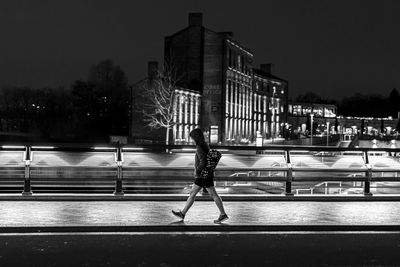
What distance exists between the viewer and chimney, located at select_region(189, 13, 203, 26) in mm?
89938

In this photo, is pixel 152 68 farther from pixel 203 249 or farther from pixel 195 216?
pixel 203 249

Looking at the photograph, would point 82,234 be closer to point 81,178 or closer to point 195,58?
point 81,178

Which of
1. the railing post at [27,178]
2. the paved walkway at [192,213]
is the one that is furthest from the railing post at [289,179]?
the railing post at [27,178]

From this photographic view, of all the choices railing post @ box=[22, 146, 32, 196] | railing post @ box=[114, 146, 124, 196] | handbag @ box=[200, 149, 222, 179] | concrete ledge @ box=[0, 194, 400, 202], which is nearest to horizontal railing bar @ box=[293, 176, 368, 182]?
concrete ledge @ box=[0, 194, 400, 202]

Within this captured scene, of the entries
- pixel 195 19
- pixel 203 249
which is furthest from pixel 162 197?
pixel 195 19

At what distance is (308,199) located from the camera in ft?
61.9

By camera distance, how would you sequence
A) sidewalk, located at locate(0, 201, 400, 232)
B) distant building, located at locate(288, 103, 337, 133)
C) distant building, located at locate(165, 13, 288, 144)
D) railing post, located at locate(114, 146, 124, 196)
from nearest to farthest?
sidewalk, located at locate(0, 201, 400, 232) < railing post, located at locate(114, 146, 124, 196) < distant building, located at locate(165, 13, 288, 144) < distant building, located at locate(288, 103, 337, 133)

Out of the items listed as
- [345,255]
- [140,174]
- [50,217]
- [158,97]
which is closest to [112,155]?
[140,174]

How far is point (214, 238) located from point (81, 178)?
7.09 metres

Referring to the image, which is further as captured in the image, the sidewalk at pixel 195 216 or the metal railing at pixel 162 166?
the metal railing at pixel 162 166

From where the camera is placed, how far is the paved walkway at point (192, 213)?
13.9m

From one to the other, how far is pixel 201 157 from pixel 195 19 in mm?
78337

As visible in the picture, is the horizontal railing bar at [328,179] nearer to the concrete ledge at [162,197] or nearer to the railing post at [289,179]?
the railing post at [289,179]

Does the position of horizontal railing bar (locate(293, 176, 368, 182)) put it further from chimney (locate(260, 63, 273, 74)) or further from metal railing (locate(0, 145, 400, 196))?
chimney (locate(260, 63, 273, 74))
